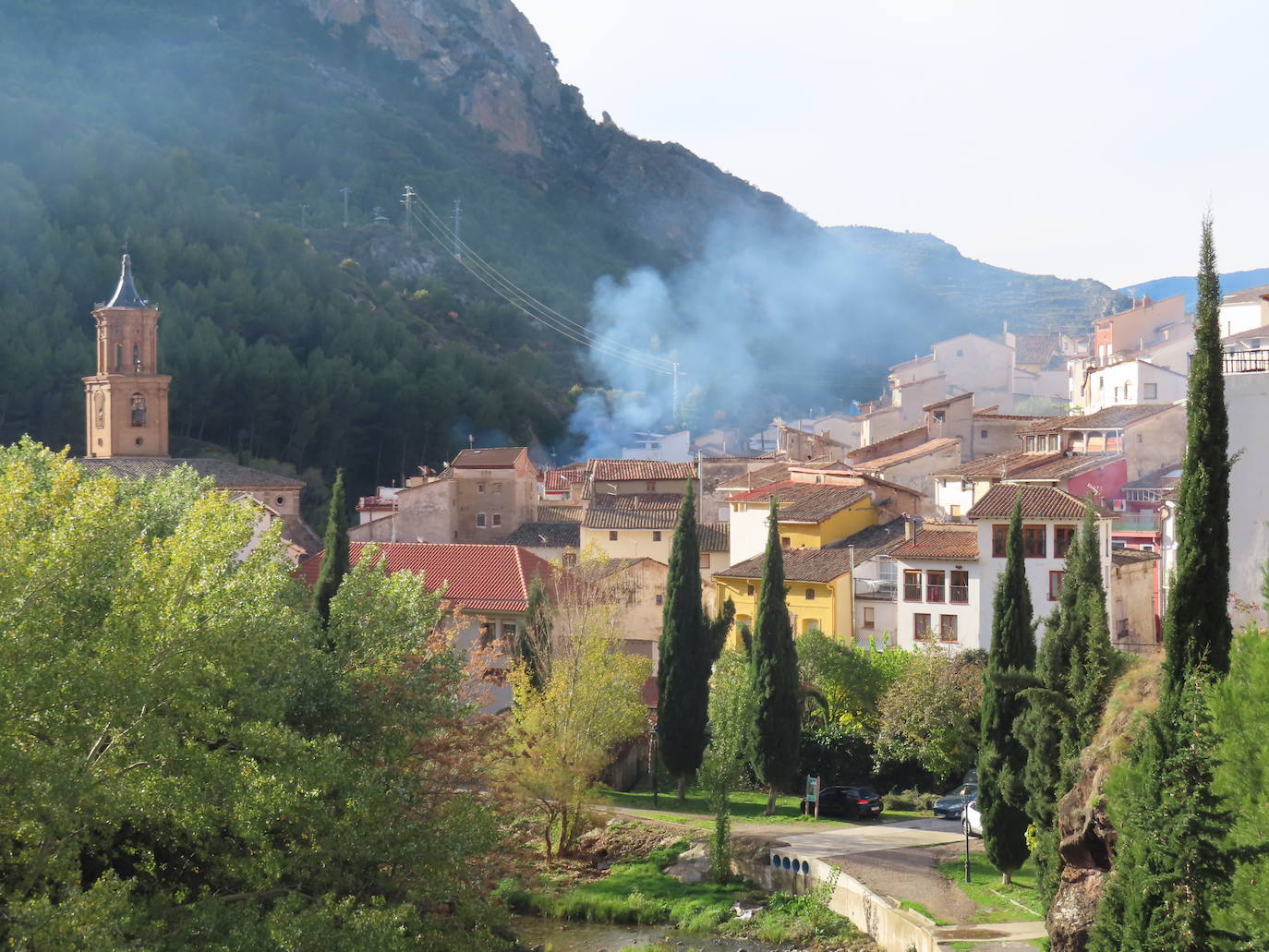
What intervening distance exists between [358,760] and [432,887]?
2.42m

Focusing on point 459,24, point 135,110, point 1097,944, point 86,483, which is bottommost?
point 1097,944

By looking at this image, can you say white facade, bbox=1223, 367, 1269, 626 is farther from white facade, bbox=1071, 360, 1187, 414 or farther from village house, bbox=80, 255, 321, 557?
village house, bbox=80, 255, 321, 557

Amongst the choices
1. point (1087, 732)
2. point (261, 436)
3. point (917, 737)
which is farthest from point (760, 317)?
point (1087, 732)

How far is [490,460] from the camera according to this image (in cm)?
5809

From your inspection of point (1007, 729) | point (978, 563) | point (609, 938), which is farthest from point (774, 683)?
point (978, 563)

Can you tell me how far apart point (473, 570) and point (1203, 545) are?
97.2 ft

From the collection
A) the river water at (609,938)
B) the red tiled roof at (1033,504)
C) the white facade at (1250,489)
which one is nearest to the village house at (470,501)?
the red tiled roof at (1033,504)

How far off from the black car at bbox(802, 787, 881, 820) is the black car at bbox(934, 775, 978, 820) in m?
1.33

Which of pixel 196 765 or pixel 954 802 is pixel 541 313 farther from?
pixel 196 765

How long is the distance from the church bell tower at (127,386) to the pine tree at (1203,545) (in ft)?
185

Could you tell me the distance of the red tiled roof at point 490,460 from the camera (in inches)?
2270

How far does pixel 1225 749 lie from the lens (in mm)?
15320

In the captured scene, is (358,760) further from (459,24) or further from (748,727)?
(459,24)

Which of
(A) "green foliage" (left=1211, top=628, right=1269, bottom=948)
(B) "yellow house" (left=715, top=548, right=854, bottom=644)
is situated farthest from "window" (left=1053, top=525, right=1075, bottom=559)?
(A) "green foliage" (left=1211, top=628, right=1269, bottom=948)
